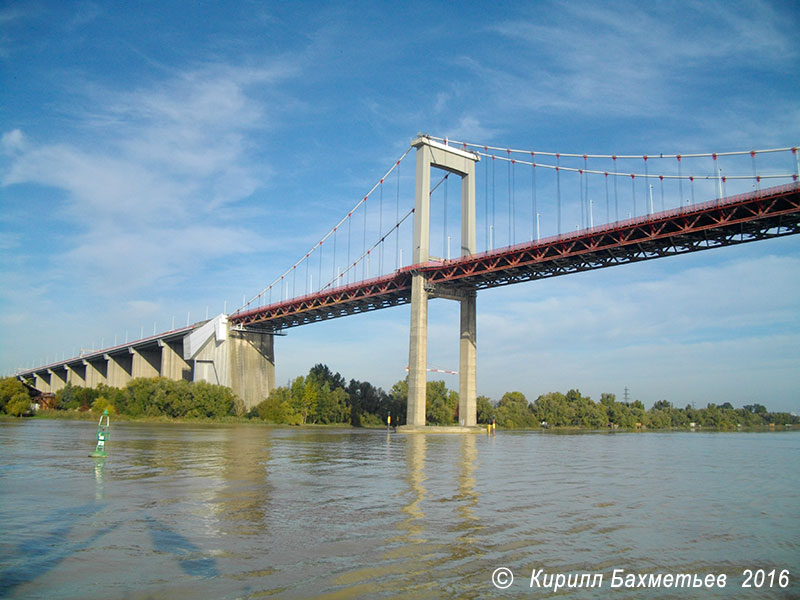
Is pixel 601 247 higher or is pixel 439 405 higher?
pixel 601 247

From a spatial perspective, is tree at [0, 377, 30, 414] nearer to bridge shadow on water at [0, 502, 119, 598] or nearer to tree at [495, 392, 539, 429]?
tree at [495, 392, 539, 429]

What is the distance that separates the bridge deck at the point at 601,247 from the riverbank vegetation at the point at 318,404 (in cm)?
1743

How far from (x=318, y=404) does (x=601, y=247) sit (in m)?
49.1

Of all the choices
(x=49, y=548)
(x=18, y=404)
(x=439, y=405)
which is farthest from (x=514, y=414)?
(x=49, y=548)

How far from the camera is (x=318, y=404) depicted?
85.3m

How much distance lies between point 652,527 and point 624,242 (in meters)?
39.4

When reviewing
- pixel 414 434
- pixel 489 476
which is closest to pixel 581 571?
pixel 489 476

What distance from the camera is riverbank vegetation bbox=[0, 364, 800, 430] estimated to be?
76.5m

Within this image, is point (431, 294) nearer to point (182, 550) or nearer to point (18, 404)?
point (18, 404)

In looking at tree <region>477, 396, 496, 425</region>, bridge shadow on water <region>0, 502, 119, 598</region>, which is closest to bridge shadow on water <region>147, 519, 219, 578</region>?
bridge shadow on water <region>0, 502, 119, 598</region>

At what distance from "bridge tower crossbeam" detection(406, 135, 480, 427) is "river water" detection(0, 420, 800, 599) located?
39.4 meters

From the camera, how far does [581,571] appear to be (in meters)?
7.49

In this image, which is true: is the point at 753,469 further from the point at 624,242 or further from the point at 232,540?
the point at 624,242

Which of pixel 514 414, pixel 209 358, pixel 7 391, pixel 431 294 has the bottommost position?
pixel 514 414
